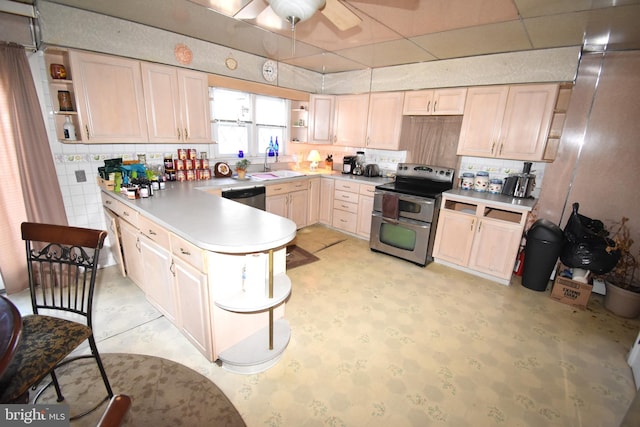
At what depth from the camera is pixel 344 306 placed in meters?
2.72

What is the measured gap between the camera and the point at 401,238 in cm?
369

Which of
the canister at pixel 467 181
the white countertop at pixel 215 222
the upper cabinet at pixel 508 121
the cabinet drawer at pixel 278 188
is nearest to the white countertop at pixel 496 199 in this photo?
the canister at pixel 467 181

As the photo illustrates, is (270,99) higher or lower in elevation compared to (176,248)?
higher

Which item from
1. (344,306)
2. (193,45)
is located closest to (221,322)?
(344,306)

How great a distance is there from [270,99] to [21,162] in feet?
9.94

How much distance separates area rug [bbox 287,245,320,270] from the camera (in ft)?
11.5

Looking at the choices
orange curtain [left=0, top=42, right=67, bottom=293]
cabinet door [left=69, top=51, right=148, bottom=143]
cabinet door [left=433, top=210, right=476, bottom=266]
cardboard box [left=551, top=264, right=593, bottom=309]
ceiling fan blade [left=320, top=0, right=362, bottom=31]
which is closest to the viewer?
ceiling fan blade [left=320, top=0, right=362, bottom=31]

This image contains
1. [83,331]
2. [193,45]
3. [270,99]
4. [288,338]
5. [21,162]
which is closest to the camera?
[83,331]

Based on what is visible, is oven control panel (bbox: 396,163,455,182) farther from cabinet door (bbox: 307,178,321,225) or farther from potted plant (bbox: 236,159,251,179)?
potted plant (bbox: 236,159,251,179)

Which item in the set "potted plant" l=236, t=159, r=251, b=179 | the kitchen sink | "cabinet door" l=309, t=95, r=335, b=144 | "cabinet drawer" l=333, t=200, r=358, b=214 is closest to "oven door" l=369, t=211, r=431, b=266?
"cabinet drawer" l=333, t=200, r=358, b=214

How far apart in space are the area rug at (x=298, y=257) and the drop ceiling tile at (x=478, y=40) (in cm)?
275

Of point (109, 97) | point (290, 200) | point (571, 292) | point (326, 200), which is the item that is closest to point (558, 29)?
point (571, 292)

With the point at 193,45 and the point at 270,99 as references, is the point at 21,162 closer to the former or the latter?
the point at 193,45

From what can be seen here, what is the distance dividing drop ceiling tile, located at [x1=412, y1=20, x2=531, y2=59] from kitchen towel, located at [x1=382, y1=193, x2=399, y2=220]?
1741mm
